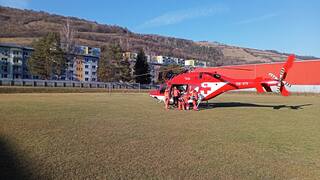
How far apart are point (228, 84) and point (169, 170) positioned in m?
18.1

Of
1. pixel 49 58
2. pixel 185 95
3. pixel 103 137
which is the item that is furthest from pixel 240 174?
pixel 49 58

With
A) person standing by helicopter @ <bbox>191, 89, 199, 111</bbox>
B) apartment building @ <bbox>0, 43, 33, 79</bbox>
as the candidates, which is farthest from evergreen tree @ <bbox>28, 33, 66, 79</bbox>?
person standing by helicopter @ <bbox>191, 89, 199, 111</bbox>

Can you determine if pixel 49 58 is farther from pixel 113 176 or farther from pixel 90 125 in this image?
pixel 113 176

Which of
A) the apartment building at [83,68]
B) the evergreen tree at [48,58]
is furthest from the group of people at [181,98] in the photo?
the apartment building at [83,68]

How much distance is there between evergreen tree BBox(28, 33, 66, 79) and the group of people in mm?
54676

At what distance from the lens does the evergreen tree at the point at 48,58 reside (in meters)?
75.3

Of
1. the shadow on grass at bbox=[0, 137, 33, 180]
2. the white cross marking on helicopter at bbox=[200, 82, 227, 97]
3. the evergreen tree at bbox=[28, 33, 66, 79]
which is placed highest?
the evergreen tree at bbox=[28, 33, 66, 79]

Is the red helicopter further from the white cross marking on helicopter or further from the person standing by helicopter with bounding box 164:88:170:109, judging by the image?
the person standing by helicopter with bounding box 164:88:170:109

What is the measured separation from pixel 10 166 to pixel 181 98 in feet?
58.3

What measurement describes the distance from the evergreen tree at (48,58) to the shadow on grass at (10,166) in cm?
6911

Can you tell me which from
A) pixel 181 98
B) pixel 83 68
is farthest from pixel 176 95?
pixel 83 68

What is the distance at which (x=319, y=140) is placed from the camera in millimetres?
11703

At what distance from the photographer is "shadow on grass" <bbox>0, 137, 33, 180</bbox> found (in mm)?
6676

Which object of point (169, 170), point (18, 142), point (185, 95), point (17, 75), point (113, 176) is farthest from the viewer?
point (17, 75)
